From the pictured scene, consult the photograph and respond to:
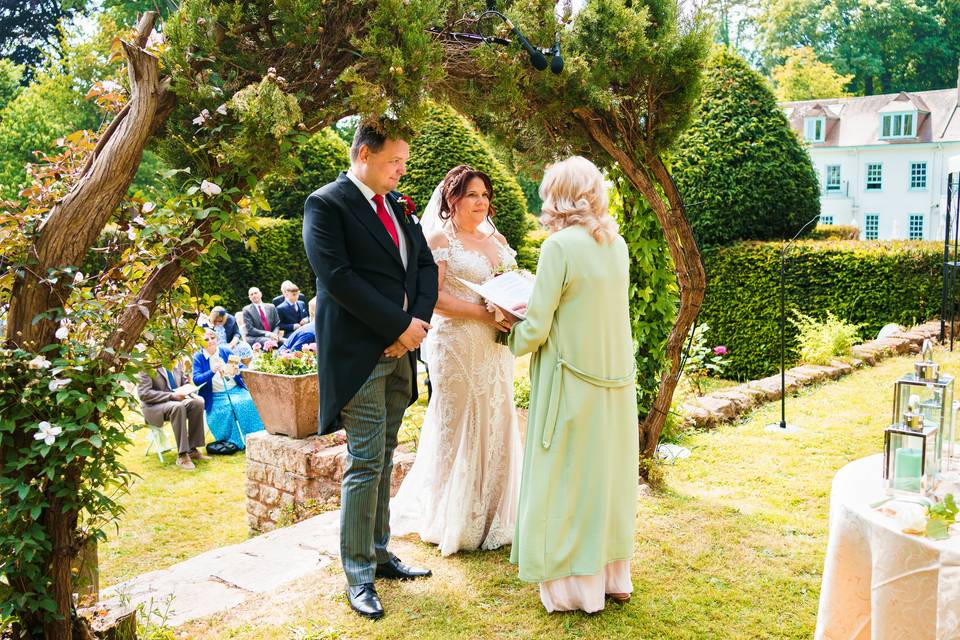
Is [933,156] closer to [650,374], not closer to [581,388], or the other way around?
[650,374]

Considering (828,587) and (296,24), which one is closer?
(828,587)

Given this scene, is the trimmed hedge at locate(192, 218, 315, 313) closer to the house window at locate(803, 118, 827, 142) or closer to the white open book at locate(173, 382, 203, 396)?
the white open book at locate(173, 382, 203, 396)

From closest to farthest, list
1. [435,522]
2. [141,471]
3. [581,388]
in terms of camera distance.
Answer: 1. [581,388]
2. [435,522]
3. [141,471]

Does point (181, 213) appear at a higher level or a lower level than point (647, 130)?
lower

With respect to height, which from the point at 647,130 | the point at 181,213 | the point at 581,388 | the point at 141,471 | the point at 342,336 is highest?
the point at 647,130

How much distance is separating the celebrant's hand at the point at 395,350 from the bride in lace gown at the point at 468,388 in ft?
1.59

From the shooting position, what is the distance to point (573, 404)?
10.3 feet

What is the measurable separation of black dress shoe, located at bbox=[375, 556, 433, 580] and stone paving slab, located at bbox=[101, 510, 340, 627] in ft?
1.24

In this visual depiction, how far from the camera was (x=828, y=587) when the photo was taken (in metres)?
2.55

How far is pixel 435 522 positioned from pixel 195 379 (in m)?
5.07

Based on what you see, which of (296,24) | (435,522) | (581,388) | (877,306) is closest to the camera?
(296,24)

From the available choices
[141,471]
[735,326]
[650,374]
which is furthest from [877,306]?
[141,471]

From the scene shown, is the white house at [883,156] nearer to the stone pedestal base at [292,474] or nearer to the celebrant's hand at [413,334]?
the stone pedestal base at [292,474]

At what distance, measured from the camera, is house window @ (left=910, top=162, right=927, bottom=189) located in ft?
99.8
